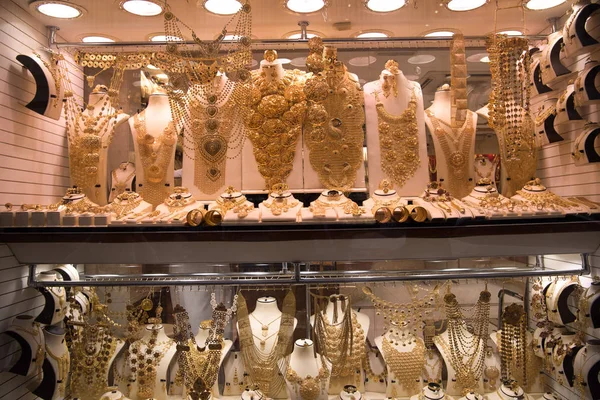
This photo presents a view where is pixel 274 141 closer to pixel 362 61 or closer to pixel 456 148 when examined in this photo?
pixel 362 61

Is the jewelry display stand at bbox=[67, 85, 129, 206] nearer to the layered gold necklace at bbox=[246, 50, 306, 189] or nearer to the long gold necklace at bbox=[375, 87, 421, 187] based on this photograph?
the layered gold necklace at bbox=[246, 50, 306, 189]

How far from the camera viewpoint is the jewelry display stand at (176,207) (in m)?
2.17

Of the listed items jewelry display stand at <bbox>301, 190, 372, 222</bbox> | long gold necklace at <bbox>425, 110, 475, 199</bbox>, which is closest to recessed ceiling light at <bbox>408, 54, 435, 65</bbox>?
long gold necklace at <bbox>425, 110, 475, 199</bbox>

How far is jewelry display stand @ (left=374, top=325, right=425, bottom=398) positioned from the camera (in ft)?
7.72

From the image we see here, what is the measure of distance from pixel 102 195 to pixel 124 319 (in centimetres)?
72

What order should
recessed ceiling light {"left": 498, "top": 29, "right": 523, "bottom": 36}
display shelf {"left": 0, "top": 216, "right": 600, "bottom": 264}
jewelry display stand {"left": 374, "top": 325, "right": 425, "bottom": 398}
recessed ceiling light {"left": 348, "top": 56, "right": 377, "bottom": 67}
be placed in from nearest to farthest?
display shelf {"left": 0, "top": 216, "right": 600, "bottom": 264} < jewelry display stand {"left": 374, "top": 325, "right": 425, "bottom": 398} < recessed ceiling light {"left": 498, "top": 29, "right": 523, "bottom": 36} < recessed ceiling light {"left": 348, "top": 56, "right": 377, "bottom": 67}

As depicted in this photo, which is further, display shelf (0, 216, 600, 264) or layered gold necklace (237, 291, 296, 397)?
A: layered gold necklace (237, 291, 296, 397)

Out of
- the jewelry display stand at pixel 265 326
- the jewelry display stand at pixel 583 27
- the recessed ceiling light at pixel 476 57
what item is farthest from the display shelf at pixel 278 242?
the recessed ceiling light at pixel 476 57

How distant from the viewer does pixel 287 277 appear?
2.24 metres

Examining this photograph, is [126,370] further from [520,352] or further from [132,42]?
[520,352]

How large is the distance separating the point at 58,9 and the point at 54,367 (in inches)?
72.9

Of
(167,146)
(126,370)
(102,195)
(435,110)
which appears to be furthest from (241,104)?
(126,370)

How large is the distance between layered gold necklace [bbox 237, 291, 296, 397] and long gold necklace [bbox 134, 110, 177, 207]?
81 centimetres

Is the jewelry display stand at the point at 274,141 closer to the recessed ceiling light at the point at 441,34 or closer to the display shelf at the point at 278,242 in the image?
the display shelf at the point at 278,242
